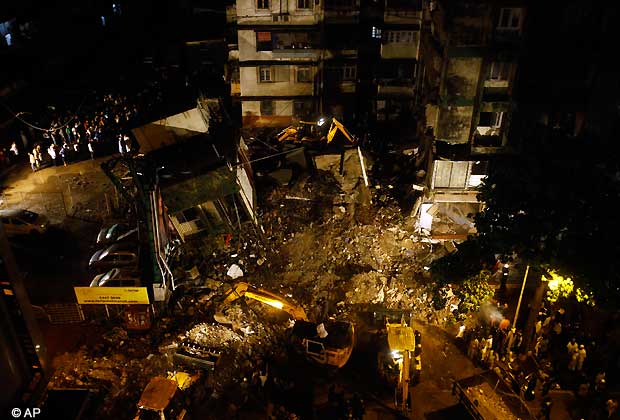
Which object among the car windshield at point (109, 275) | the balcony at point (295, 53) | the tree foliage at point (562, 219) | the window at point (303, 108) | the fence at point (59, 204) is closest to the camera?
the tree foliage at point (562, 219)

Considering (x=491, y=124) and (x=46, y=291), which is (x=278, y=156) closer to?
(x=491, y=124)

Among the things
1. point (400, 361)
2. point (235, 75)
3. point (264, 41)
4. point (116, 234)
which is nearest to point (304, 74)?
point (264, 41)

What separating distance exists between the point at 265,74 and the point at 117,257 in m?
18.9

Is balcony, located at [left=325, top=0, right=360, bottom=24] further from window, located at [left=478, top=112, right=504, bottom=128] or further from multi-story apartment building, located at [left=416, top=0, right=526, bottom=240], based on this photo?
window, located at [left=478, top=112, right=504, bottom=128]

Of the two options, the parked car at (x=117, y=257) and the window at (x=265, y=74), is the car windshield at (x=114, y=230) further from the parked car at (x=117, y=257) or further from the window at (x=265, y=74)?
the window at (x=265, y=74)

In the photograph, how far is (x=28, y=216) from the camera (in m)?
26.4

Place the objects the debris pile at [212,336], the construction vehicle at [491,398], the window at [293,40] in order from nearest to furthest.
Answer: the construction vehicle at [491,398] → the debris pile at [212,336] → the window at [293,40]

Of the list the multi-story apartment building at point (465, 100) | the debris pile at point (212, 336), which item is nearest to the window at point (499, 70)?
the multi-story apartment building at point (465, 100)

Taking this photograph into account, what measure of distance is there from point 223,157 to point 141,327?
29.0ft

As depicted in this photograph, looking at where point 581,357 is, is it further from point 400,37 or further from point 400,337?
point 400,37

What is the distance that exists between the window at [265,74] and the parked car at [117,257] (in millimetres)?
17847

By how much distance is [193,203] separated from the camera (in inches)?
893

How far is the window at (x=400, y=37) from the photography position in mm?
34750

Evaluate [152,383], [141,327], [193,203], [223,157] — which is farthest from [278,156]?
[152,383]
